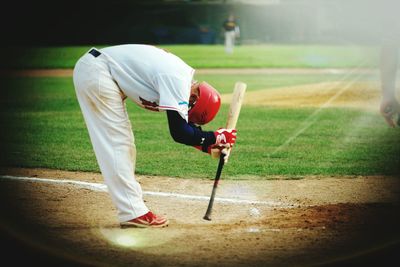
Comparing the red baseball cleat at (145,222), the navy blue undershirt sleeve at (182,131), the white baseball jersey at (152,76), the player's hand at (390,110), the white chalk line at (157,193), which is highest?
the white baseball jersey at (152,76)

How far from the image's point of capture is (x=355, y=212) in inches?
193

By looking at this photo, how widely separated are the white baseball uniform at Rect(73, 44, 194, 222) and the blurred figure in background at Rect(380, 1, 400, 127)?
1864mm

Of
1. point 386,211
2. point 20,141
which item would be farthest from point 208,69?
point 386,211

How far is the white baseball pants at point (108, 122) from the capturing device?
4.16 meters

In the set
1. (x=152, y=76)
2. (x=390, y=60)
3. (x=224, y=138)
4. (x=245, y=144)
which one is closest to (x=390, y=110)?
(x=390, y=60)

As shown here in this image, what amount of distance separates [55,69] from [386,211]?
1675cm

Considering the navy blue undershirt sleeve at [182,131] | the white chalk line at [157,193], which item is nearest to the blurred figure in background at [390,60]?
the white chalk line at [157,193]

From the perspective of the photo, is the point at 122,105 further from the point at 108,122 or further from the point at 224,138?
the point at 224,138

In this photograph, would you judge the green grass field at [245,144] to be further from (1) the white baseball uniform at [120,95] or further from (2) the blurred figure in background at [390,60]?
(1) the white baseball uniform at [120,95]

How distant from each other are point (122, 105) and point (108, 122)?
163 millimetres

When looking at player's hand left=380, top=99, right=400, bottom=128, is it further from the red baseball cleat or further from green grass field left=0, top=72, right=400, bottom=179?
the red baseball cleat

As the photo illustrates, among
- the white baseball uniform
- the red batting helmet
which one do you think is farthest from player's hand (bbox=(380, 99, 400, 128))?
the white baseball uniform

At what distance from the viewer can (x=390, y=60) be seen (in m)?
5.10

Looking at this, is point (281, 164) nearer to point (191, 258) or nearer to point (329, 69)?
point (191, 258)
